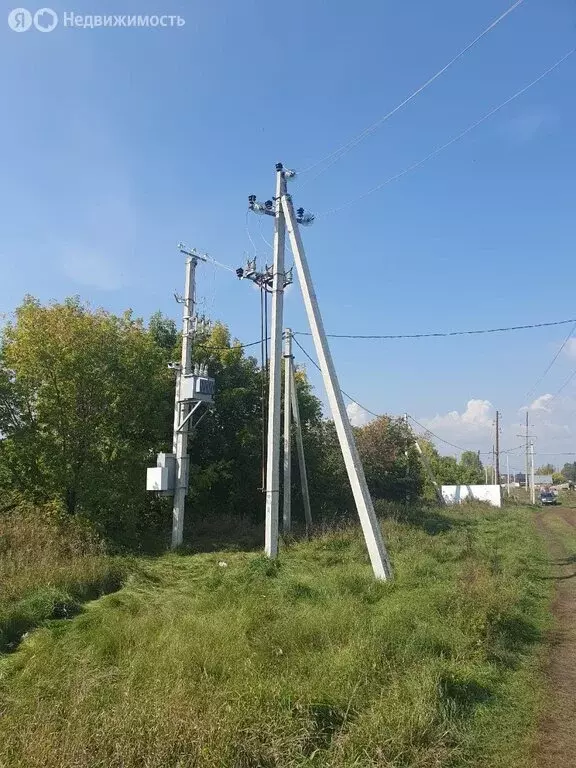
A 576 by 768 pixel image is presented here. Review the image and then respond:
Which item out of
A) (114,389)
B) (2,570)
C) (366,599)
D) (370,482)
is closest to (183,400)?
(114,389)

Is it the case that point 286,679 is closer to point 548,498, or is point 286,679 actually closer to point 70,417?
point 70,417

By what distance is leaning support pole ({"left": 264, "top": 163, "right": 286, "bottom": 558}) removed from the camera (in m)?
13.9

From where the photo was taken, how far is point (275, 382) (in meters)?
14.2

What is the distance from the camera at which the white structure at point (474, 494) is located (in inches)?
1810

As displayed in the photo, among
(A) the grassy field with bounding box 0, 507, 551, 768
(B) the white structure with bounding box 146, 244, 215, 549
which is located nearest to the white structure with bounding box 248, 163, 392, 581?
(A) the grassy field with bounding box 0, 507, 551, 768

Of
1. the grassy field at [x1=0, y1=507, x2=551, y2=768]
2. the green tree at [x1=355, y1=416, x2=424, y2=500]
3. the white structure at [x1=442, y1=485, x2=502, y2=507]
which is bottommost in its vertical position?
the white structure at [x1=442, y1=485, x2=502, y2=507]

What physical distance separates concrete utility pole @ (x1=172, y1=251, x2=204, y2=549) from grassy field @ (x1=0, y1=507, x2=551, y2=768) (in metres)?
6.34

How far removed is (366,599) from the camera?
9.30 meters

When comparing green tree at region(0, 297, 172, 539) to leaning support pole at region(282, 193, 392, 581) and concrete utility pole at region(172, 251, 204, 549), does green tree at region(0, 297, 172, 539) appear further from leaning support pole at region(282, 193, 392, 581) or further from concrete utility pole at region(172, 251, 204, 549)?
leaning support pole at region(282, 193, 392, 581)

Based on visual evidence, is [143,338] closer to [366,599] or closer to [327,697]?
[366,599]

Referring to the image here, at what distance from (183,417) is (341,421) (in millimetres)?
6674

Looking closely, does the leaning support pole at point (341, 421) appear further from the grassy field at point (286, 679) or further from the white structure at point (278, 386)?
the grassy field at point (286, 679)

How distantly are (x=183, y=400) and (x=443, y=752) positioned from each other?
1344 cm

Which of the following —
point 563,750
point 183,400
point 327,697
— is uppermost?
point 183,400
